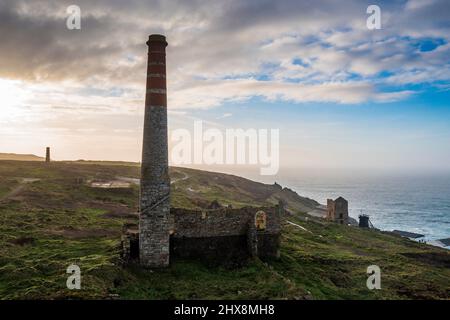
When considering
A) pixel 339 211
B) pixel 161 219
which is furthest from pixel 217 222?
pixel 339 211

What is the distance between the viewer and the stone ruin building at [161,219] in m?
23.4

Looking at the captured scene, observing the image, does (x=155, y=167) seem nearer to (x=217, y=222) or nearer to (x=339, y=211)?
(x=217, y=222)

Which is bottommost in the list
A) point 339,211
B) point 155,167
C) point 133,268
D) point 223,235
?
point 133,268

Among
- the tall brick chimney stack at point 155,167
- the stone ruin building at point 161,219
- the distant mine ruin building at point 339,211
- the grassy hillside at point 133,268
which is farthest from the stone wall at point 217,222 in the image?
the distant mine ruin building at point 339,211

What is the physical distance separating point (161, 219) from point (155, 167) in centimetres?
326

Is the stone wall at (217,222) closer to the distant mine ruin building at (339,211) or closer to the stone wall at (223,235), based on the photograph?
the stone wall at (223,235)

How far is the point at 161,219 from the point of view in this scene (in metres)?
23.7

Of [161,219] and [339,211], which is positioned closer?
[161,219]

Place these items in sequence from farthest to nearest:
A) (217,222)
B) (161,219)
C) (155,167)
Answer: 1. (217,222)
2. (161,219)
3. (155,167)

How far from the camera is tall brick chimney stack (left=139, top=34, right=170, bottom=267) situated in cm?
2334
